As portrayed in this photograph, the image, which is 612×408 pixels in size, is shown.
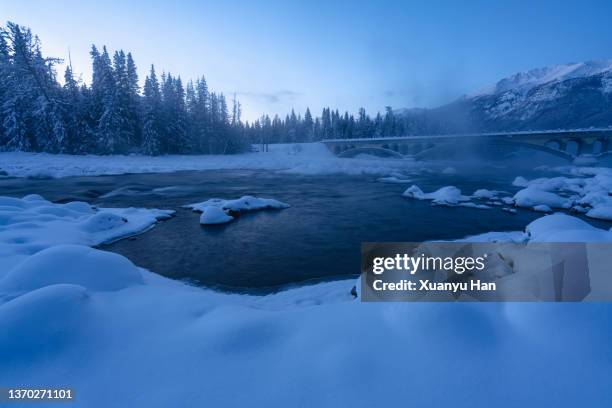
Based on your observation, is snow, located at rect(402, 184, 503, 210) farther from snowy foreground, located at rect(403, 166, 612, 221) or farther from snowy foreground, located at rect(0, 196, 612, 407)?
snowy foreground, located at rect(0, 196, 612, 407)

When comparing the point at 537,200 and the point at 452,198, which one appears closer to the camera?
the point at 537,200

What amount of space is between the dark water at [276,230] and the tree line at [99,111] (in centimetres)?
2040

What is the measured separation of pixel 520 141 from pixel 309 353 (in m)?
62.5

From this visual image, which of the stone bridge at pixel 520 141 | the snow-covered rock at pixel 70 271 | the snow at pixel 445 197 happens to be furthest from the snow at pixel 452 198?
the stone bridge at pixel 520 141

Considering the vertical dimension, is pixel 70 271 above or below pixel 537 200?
above

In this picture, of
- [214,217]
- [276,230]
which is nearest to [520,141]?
[276,230]

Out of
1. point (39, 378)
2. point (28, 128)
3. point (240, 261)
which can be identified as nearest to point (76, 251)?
point (39, 378)

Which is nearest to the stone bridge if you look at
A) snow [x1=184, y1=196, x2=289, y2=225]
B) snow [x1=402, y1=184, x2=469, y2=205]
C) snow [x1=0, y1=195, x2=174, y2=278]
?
snow [x1=402, y1=184, x2=469, y2=205]

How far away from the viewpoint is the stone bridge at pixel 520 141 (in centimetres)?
4660

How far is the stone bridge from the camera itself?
4660 cm

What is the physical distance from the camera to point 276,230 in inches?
492

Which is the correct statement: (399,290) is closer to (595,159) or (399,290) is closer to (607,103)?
(595,159)

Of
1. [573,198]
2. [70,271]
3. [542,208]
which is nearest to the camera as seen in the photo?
[70,271]

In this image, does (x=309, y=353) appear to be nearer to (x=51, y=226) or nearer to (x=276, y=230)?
(x=276, y=230)
